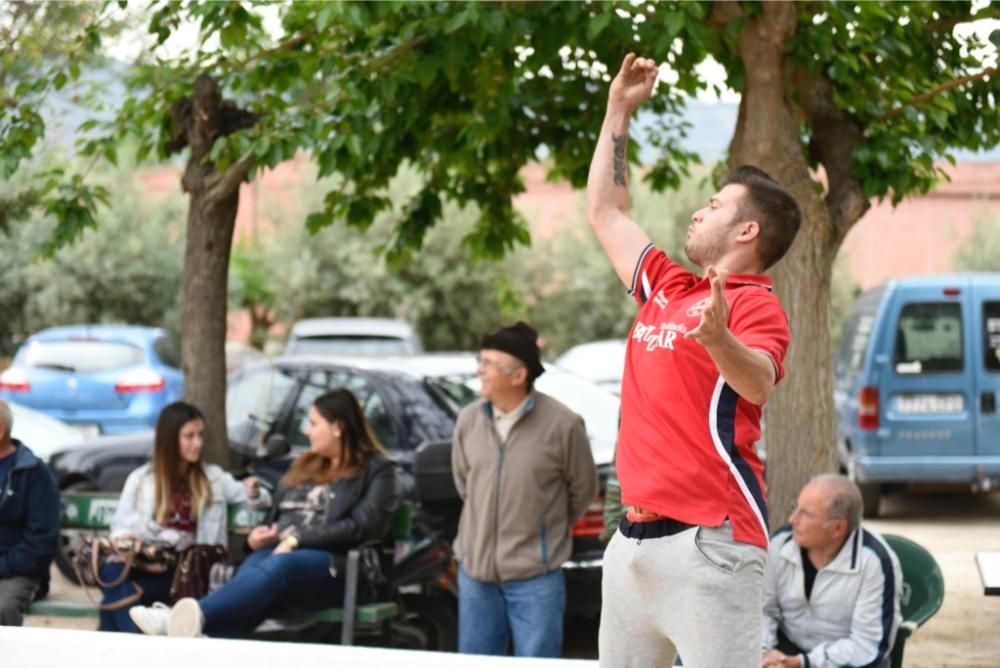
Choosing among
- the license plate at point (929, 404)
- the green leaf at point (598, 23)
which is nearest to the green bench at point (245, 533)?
the green leaf at point (598, 23)

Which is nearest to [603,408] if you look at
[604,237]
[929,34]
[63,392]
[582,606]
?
[582,606]

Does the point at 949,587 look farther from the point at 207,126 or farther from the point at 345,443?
the point at 207,126

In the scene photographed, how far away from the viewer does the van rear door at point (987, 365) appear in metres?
14.2

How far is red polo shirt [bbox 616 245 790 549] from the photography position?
355cm

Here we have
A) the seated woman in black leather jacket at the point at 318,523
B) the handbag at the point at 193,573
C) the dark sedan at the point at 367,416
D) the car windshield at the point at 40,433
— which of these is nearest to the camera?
the seated woman in black leather jacket at the point at 318,523

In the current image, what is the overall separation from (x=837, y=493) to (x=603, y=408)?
3.93 m

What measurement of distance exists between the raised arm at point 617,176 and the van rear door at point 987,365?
36.0 ft

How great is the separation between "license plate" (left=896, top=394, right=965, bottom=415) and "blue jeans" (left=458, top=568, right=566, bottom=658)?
8.26 metres

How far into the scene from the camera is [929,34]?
27.5ft

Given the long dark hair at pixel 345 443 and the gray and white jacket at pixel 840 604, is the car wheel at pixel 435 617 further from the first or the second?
the gray and white jacket at pixel 840 604

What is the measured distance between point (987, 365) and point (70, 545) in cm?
888

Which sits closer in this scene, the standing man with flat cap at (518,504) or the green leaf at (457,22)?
the standing man with flat cap at (518,504)

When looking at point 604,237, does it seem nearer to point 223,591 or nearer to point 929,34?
point 223,591

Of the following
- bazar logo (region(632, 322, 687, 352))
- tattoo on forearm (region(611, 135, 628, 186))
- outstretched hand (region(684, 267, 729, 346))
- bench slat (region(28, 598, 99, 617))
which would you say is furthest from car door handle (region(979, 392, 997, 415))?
outstretched hand (region(684, 267, 729, 346))
